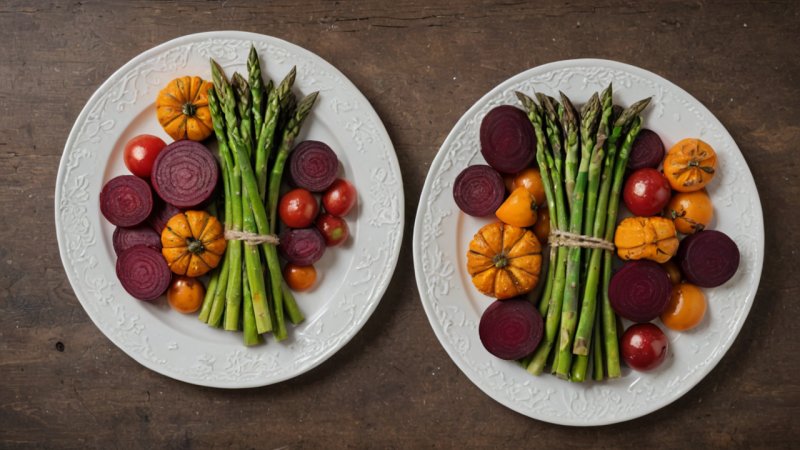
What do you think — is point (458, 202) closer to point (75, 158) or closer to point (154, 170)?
point (154, 170)

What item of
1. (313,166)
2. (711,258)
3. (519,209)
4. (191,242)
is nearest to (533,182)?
(519,209)

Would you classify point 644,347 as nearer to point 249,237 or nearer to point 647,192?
point 647,192

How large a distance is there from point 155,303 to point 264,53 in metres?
1.31

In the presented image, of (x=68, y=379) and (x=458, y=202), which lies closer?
(x=458, y=202)

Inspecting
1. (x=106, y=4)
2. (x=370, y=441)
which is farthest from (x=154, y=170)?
(x=370, y=441)

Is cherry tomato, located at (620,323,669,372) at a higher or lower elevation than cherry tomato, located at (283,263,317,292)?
lower

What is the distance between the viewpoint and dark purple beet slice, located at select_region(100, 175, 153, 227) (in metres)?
3.17

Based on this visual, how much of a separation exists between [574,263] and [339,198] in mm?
1118

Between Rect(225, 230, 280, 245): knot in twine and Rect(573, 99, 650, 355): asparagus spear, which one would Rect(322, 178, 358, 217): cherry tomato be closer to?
Rect(225, 230, 280, 245): knot in twine

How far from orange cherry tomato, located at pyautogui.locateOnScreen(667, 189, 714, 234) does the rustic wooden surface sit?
20.1 inches

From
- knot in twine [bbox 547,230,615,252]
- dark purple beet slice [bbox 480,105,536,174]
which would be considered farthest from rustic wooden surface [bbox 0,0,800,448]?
knot in twine [bbox 547,230,615,252]

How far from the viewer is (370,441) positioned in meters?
3.43

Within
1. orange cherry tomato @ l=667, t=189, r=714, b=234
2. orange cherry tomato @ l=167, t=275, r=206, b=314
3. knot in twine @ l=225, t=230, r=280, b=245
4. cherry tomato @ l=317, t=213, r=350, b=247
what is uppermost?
orange cherry tomato @ l=667, t=189, r=714, b=234

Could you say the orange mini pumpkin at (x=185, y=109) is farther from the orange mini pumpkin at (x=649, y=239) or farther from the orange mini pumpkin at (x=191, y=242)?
the orange mini pumpkin at (x=649, y=239)
